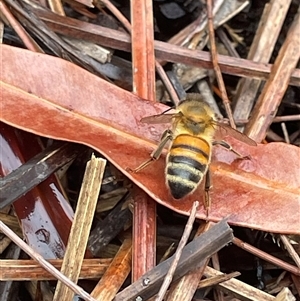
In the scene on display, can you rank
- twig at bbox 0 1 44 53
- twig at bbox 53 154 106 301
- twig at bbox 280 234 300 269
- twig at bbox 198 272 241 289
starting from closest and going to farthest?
twig at bbox 53 154 106 301, twig at bbox 198 272 241 289, twig at bbox 280 234 300 269, twig at bbox 0 1 44 53

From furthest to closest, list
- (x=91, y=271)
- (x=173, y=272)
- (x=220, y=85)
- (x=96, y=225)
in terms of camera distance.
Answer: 1. (x=220, y=85)
2. (x=96, y=225)
3. (x=91, y=271)
4. (x=173, y=272)

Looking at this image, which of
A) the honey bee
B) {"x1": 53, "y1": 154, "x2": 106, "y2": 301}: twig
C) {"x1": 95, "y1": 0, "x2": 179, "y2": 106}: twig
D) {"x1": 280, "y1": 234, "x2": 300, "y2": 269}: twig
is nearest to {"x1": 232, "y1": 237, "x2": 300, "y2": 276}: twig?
{"x1": 280, "y1": 234, "x2": 300, "y2": 269}: twig

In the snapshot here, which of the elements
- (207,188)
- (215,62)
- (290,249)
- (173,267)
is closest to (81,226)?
(173,267)

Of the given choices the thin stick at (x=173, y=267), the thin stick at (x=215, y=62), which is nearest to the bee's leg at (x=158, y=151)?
the thin stick at (x=173, y=267)

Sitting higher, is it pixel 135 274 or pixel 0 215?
pixel 0 215

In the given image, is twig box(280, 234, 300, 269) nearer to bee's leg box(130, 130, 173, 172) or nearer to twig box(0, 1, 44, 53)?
bee's leg box(130, 130, 173, 172)

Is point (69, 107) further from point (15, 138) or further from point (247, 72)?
point (247, 72)

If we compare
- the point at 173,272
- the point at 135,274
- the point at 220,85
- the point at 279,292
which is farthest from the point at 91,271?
the point at 220,85

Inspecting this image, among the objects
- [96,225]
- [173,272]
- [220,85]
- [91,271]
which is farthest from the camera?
[220,85]
